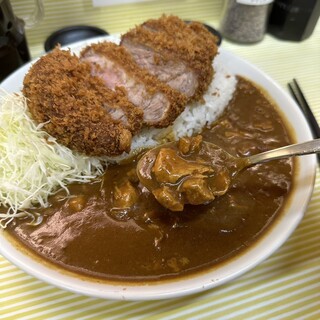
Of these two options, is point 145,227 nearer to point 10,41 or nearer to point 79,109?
point 79,109

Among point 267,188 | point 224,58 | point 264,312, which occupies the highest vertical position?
point 224,58

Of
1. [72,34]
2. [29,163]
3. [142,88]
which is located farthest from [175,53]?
[72,34]

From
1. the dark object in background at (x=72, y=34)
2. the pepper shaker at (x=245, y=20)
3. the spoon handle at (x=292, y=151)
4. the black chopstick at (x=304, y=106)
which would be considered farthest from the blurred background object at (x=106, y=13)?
the spoon handle at (x=292, y=151)

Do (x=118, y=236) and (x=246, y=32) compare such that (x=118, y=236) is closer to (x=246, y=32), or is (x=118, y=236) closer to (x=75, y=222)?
(x=75, y=222)

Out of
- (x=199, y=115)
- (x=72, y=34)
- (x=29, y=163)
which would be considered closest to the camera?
(x=29, y=163)

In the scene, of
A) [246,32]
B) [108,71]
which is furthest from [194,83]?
[246,32]
